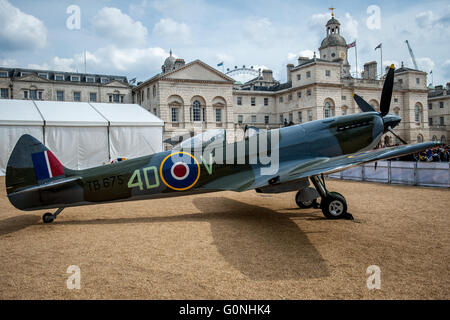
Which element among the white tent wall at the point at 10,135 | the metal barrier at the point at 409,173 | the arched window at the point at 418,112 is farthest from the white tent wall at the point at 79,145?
the arched window at the point at 418,112

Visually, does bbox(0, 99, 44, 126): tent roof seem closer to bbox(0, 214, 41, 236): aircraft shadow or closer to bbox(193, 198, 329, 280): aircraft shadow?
bbox(0, 214, 41, 236): aircraft shadow

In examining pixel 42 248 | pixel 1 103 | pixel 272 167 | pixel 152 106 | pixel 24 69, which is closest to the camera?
pixel 42 248

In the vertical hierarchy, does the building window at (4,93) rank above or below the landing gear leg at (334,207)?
above

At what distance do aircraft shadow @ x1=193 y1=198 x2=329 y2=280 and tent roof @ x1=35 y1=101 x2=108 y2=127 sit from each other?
562 inches

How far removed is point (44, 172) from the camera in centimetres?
695

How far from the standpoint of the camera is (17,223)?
731 cm

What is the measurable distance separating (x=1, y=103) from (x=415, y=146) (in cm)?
2328

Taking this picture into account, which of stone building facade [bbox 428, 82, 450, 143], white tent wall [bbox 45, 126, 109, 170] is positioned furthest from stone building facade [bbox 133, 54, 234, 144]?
stone building facade [bbox 428, 82, 450, 143]

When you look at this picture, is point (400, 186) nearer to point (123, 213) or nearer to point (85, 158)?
point (123, 213)

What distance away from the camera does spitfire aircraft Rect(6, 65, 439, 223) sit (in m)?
6.72

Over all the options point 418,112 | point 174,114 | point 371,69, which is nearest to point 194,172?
point 174,114

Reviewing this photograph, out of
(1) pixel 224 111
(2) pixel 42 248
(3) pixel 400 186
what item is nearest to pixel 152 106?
(1) pixel 224 111

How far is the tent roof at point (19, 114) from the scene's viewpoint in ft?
59.1

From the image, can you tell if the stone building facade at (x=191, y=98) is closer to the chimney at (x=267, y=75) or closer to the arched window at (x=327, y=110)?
the arched window at (x=327, y=110)
